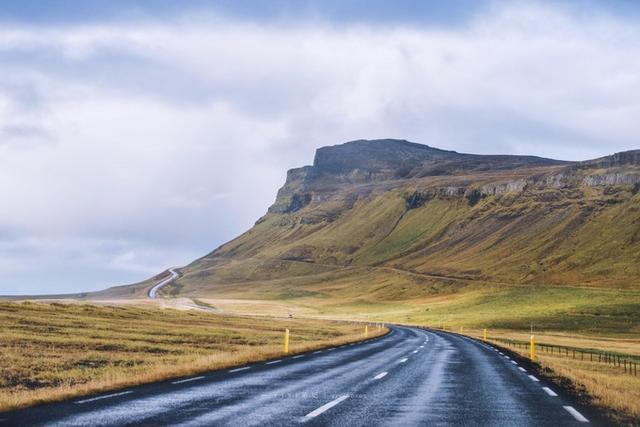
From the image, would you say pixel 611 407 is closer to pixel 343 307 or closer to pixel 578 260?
pixel 343 307

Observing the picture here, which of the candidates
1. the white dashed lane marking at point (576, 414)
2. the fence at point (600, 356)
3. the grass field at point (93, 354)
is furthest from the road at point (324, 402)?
the fence at point (600, 356)

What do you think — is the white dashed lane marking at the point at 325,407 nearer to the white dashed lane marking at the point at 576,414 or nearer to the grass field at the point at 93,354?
the white dashed lane marking at the point at 576,414

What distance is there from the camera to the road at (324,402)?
1223 centimetres

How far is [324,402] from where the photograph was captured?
14742mm

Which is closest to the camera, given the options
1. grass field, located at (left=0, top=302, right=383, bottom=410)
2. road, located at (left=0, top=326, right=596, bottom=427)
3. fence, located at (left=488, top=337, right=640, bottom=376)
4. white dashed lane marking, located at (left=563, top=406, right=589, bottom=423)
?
road, located at (left=0, top=326, right=596, bottom=427)

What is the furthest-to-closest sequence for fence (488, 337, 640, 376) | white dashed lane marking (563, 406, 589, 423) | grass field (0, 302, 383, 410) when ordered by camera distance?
fence (488, 337, 640, 376)
grass field (0, 302, 383, 410)
white dashed lane marking (563, 406, 589, 423)

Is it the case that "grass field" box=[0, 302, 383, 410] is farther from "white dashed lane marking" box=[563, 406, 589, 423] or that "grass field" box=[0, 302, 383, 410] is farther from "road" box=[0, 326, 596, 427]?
"white dashed lane marking" box=[563, 406, 589, 423]

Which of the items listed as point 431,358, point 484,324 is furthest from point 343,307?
point 431,358

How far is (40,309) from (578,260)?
159 metres

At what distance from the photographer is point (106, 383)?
56.2ft

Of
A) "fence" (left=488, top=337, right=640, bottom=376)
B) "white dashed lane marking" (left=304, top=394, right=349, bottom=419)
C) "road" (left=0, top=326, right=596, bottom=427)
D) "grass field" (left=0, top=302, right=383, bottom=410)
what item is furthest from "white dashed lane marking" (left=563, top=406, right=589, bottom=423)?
"fence" (left=488, top=337, right=640, bottom=376)

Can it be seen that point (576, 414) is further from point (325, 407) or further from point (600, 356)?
point (600, 356)

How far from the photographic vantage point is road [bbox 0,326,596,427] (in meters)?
12.2

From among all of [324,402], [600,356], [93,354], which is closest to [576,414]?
[324,402]
